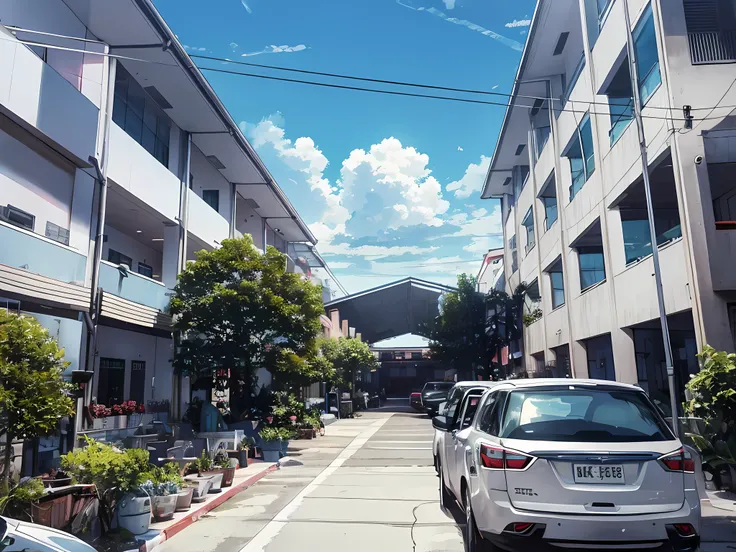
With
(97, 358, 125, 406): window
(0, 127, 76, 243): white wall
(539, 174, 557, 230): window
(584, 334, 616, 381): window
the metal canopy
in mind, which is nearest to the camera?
(0, 127, 76, 243): white wall

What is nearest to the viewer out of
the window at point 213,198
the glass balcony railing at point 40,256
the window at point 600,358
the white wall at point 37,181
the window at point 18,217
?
the glass balcony railing at point 40,256

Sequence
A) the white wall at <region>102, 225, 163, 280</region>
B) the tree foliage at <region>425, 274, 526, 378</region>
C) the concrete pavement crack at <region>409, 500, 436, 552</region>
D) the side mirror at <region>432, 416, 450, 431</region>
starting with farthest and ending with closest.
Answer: the tree foliage at <region>425, 274, 526, 378</region> → the white wall at <region>102, 225, 163, 280</region> → the side mirror at <region>432, 416, 450, 431</region> → the concrete pavement crack at <region>409, 500, 436, 552</region>

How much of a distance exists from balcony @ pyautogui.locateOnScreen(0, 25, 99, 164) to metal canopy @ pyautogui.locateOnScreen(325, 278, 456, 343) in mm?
30099

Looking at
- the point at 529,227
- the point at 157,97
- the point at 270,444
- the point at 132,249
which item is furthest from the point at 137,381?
the point at 529,227

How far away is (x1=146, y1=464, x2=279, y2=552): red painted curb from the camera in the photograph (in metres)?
7.40

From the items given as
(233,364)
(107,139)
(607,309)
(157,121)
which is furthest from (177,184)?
(607,309)

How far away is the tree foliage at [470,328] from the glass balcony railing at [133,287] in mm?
21593

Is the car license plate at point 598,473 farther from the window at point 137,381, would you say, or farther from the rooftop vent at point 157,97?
the rooftop vent at point 157,97

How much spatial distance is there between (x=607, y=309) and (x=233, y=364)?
10.8 metres

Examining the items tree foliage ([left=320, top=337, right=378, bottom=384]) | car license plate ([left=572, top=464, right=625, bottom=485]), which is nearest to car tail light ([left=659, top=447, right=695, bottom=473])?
car license plate ([left=572, top=464, right=625, bottom=485])

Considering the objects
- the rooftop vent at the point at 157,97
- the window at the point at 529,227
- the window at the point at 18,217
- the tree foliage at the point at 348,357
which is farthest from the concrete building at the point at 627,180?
the window at the point at 18,217

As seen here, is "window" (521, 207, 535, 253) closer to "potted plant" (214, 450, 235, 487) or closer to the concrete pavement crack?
"potted plant" (214, 450, 235, 487)

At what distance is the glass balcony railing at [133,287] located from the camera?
14102 millimetres

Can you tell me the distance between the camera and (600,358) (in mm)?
20375
